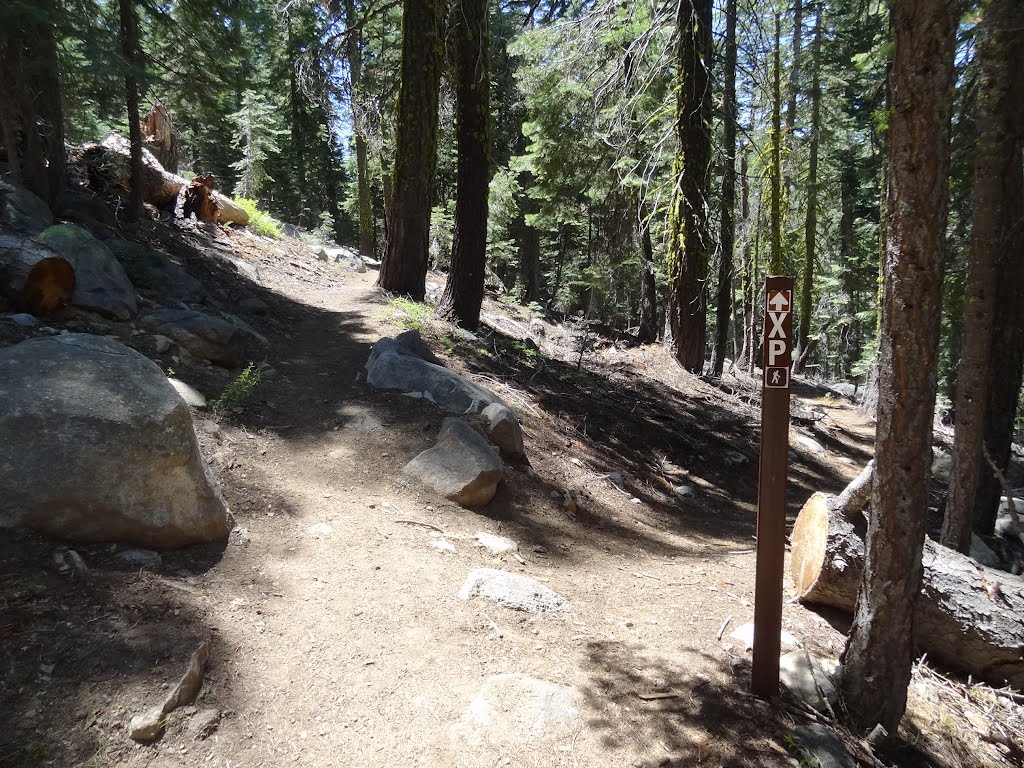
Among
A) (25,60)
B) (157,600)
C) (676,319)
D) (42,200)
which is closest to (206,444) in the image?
(157,600)

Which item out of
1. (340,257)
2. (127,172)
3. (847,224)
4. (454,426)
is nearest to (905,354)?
(454,426)

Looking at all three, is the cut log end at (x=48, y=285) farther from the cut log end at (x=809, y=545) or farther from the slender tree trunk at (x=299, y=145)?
the slender tree trunk at (x=299, y=145)

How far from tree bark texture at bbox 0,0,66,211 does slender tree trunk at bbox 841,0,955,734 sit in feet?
23.8

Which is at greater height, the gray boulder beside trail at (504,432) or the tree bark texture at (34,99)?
the tree bark texture at (34,99)

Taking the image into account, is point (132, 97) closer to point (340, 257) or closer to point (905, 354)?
point (340, 257)

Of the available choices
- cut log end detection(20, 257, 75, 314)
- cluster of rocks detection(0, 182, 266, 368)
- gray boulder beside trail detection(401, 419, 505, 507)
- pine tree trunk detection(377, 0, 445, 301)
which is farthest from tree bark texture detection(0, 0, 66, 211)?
gray boulder beside trail detection(401, 419, 505, 507)

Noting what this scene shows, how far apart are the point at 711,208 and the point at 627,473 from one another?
6135 millimetres

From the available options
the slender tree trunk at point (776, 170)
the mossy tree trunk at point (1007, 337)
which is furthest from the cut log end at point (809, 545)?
the slender tree trunk at point (776, 170)

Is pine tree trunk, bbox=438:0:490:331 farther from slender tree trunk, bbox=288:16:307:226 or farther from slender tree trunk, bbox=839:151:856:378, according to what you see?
slender tree trunk, bbox=839:151:856:378

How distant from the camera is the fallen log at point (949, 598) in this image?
401cm

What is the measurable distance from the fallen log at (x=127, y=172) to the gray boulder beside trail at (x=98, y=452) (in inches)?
331

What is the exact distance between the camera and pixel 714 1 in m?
10.9

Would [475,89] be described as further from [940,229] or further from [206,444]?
[940,229]

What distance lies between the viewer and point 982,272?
4.91m
